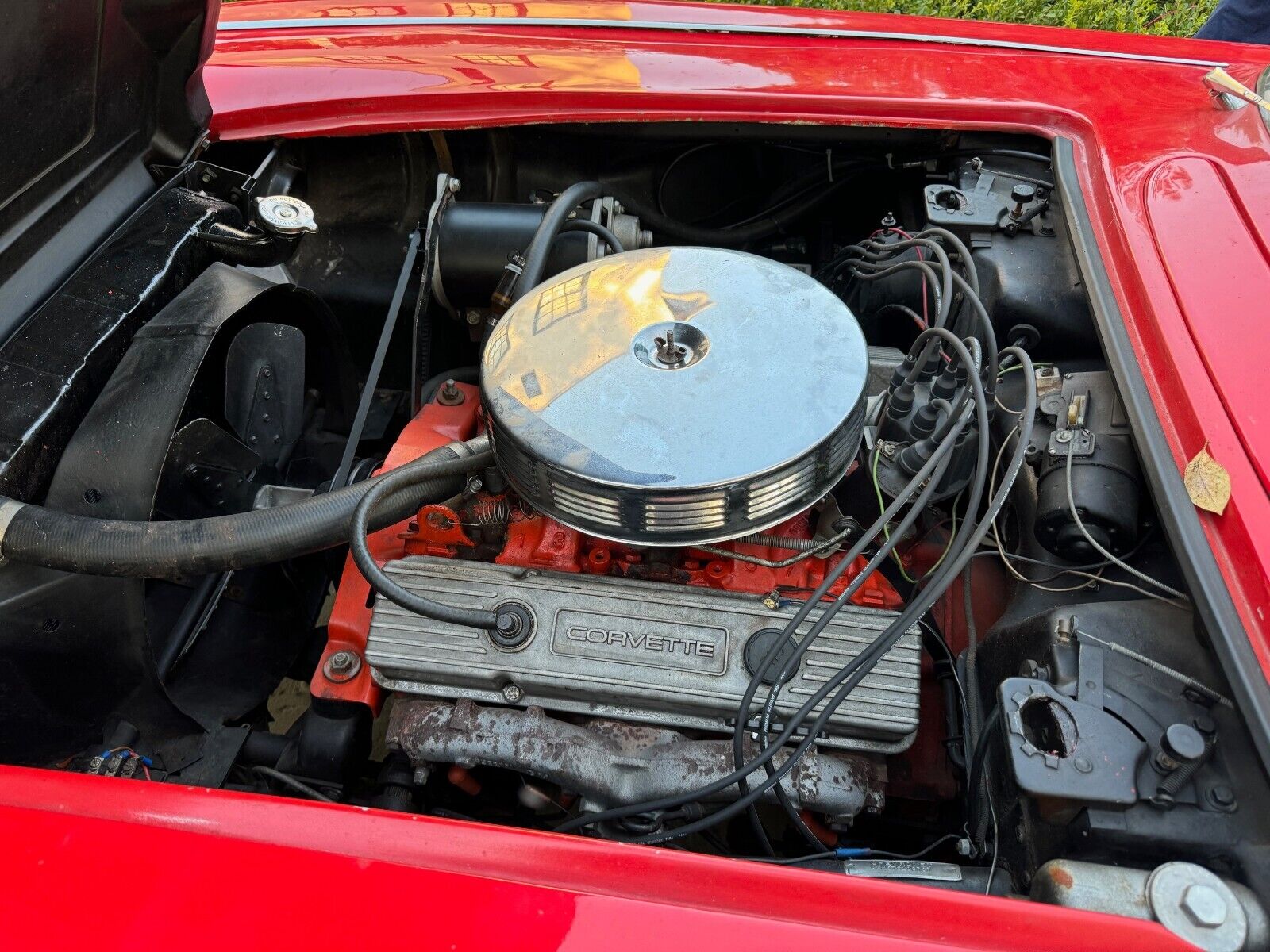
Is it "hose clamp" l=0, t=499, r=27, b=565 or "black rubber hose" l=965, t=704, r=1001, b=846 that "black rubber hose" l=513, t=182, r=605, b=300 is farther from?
"black rubber hose" l=965, t=704, r=1001, b=846

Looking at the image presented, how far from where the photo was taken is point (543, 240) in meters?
1.55

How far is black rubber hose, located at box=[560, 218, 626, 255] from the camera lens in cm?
163

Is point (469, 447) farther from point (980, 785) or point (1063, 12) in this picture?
→ point (1063, 12)

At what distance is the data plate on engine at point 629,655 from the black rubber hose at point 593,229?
652mm

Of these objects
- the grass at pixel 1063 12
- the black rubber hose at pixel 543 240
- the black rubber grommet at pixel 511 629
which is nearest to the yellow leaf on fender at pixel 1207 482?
the black rubber grommet at pixel 511 629

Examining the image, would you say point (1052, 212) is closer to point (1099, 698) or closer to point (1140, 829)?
point (1099, 698)

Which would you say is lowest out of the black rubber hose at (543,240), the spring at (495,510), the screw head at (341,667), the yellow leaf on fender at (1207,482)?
the screw head at (341,667)

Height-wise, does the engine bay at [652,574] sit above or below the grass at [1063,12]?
below

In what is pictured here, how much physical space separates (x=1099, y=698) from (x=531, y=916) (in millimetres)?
704

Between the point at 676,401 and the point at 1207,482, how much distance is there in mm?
661

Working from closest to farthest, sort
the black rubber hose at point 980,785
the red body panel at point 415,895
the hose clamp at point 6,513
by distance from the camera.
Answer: the red body panel at point 415,895 < the hose clamp at point 6,513 < the black rubber hose at point 980,785

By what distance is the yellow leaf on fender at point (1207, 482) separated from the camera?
1081 mm

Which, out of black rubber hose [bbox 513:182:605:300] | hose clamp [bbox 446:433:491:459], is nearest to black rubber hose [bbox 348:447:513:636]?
hose clamp [bbox 446:433:491:459]

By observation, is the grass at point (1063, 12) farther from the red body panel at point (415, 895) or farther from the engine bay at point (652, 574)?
the red body panel at point (415, 895)
